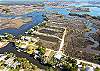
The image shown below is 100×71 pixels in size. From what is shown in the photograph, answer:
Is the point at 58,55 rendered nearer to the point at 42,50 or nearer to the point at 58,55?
the point at 58,55

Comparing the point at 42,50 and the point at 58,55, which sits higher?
the point at 42,50

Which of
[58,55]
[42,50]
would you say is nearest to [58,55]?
[58,55]

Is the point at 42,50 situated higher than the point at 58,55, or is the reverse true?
the point at 42,50

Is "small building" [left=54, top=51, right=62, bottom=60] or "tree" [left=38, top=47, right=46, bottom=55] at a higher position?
"tree" [left=38, top=47, right=46, bottom=55]

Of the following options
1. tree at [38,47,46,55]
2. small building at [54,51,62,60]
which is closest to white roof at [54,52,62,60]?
small building at [54,51,62,60]

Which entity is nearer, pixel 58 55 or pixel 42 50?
pixel 58 55

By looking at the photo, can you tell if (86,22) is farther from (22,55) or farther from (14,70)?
(14,70)

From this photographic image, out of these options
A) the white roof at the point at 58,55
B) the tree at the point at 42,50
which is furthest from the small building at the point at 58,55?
the tree at the point at 42,50

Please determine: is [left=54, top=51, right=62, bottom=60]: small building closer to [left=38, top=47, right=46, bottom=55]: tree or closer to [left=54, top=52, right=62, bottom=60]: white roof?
[left=54, top=52, right=62, bottom=60]: white roof

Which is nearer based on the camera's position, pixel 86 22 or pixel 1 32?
pixel 1 32

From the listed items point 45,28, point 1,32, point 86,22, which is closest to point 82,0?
point 86,22

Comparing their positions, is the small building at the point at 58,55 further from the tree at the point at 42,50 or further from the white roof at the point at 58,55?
the tree at the point at 42,50
